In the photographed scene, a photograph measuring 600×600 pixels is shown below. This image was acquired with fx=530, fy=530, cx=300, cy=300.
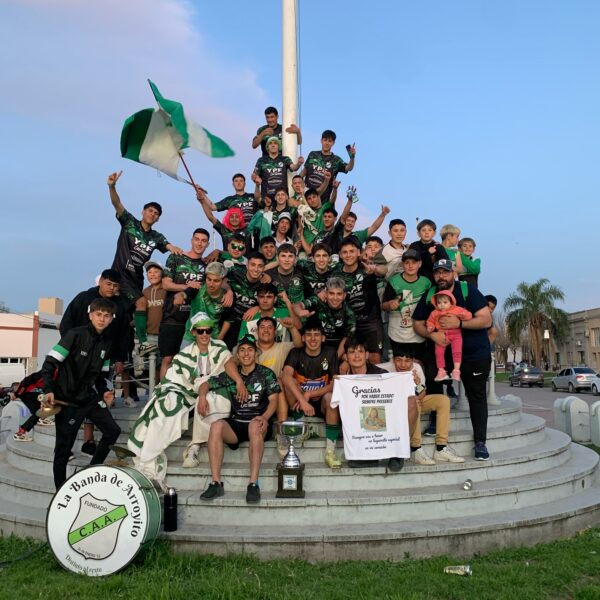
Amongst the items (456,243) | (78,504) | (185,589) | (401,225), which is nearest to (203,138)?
(401,225)

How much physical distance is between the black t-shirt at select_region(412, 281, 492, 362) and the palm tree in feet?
184

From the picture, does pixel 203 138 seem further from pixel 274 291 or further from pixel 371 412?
pixel 371 412

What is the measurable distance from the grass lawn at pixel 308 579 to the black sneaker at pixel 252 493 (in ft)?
1.97

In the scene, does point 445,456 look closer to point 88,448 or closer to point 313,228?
point 88,448

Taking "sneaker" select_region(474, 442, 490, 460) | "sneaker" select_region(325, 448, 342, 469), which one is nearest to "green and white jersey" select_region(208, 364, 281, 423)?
"sneaker" select_region(325, 448, 342, 469)

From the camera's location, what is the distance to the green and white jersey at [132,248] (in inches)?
328

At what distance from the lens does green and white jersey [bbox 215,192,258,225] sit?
10945 millimetres

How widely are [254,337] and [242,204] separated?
5.13 m

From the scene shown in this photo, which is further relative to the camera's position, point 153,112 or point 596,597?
point 153,112

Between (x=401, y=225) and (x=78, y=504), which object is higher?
(x=401, y=225)

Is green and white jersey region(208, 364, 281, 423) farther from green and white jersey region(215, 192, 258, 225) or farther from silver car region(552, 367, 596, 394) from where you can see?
silver car region(552, 367, 596, 394)

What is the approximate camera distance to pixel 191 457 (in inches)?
228

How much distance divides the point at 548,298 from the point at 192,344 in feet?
192

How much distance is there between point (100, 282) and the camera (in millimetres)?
6281
